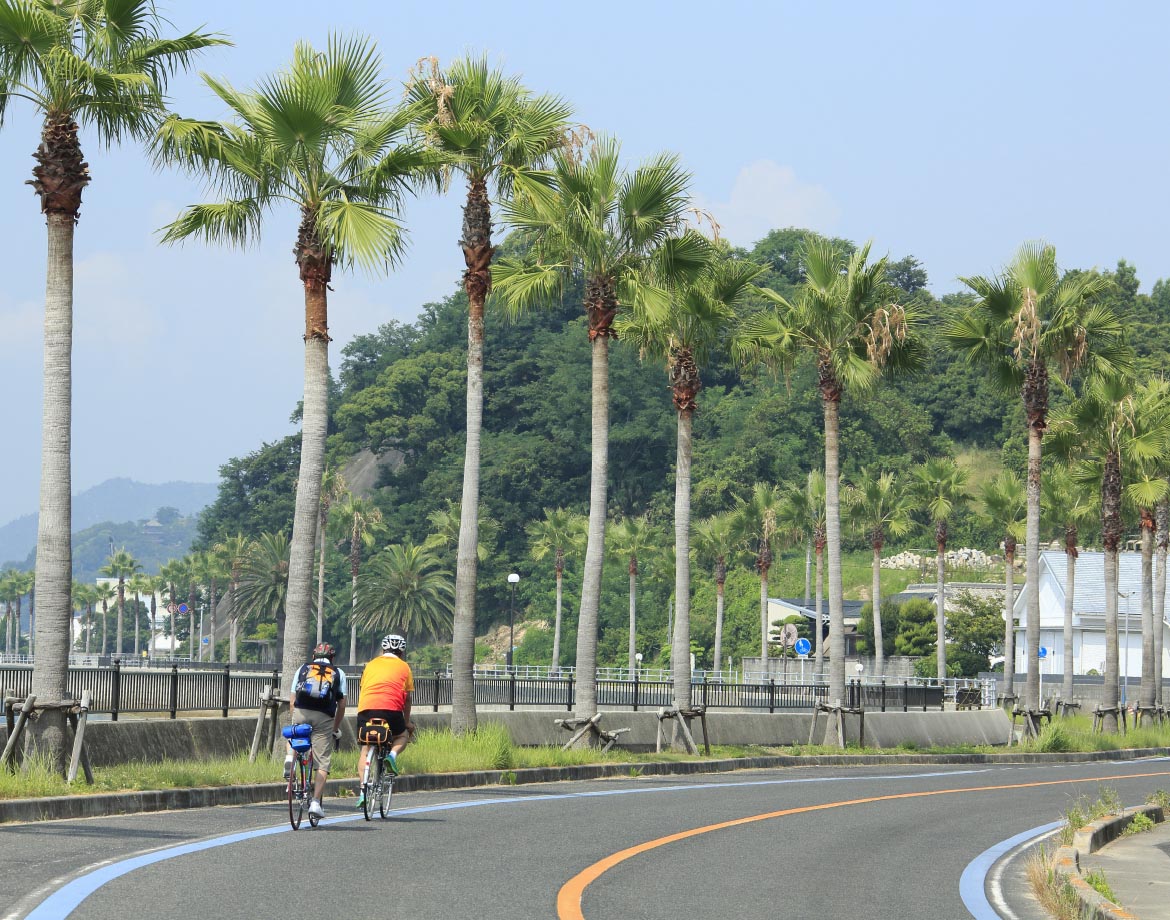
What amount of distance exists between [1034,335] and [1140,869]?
1115 inches

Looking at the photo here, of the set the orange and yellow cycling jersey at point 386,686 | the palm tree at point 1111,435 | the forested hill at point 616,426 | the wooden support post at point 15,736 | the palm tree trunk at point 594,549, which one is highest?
the forested hill at point 616,426

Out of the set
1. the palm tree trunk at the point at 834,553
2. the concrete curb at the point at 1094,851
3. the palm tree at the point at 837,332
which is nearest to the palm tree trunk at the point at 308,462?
the concrete curb at the point at 1094,851

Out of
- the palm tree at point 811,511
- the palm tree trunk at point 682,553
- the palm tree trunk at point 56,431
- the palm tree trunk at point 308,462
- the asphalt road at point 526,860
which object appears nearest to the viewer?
the asphalt road at point 526,860

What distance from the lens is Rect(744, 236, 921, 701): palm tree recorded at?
120 ft

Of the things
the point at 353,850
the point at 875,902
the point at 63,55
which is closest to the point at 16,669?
the point at 63,55

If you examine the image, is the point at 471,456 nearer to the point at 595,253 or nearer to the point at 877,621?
the point at 595,253

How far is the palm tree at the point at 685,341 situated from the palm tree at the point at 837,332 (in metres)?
2.92

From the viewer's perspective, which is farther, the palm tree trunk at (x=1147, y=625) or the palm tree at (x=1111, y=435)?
the palm tree trunk at (x=1147, y=625)

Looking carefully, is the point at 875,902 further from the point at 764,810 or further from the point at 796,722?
the point at 796,722

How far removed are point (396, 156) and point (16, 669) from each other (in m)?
11.9

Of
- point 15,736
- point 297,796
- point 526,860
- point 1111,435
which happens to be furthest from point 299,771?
point 1111,435

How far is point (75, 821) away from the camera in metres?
15.3

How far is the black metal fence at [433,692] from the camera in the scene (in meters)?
27.3

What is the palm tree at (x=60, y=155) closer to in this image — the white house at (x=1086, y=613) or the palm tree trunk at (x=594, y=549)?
the palm tree trunk at (x=594, y=549)
